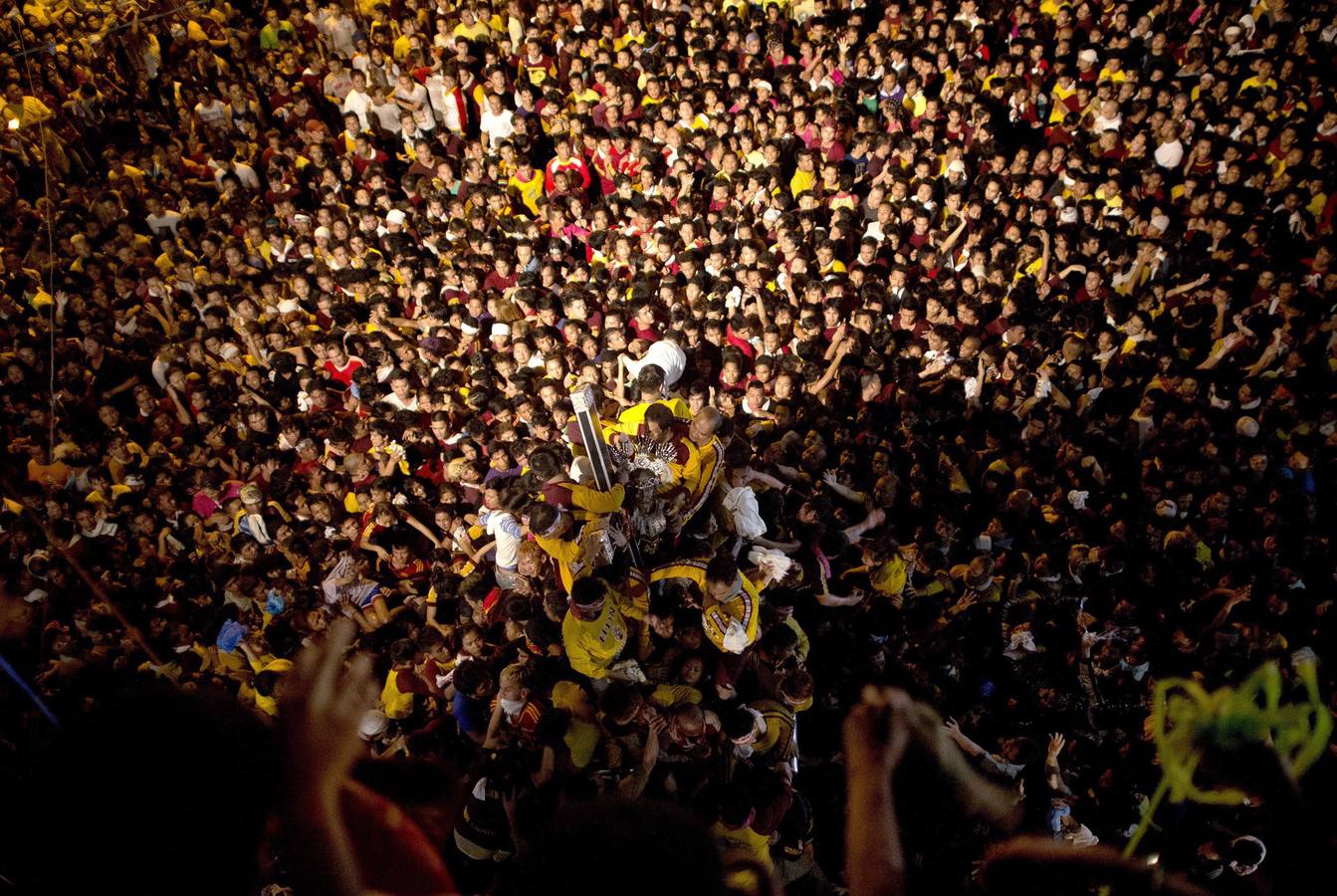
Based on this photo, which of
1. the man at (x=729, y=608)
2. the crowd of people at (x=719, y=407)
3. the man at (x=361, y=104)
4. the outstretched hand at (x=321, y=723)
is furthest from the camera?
the man at (x=361, y=104)

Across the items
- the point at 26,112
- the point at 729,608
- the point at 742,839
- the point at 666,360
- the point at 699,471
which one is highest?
the point at 26,112

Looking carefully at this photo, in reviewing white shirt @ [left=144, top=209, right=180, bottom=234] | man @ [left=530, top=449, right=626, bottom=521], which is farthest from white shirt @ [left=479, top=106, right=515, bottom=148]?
man @ [left=530, top=449, right=626, bottom=521]

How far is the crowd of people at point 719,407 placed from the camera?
12.5 feet

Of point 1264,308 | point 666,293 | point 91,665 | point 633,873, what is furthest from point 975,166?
point 91,665

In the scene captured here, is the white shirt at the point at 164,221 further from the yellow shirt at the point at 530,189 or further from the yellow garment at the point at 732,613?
the yellow garment at the point at 732,613

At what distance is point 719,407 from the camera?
17.5ft

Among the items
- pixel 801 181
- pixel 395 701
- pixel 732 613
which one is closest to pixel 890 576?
pixel 732 613

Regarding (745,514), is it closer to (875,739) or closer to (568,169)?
(875,739)

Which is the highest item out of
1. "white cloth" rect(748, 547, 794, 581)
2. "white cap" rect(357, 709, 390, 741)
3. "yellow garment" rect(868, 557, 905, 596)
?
"white cloth" rect(748, 547, 794, 581)

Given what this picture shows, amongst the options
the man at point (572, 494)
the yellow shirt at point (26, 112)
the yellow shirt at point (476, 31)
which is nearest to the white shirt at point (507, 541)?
the man at point (572, 494)

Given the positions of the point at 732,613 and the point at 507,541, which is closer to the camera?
the point at 732,613

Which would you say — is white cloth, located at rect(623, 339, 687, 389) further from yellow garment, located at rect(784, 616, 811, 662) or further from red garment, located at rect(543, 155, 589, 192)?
Result: red garment, located at rect(543, 155, 589, 192)

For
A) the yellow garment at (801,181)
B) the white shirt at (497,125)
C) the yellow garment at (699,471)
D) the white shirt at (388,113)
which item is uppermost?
the white shirt at (388,113)

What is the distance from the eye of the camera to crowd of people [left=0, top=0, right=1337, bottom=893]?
3809mm
